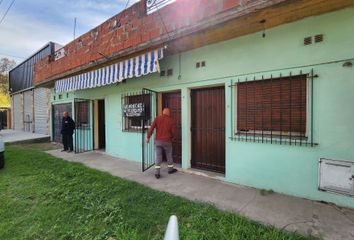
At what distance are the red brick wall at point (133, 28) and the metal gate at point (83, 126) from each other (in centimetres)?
169

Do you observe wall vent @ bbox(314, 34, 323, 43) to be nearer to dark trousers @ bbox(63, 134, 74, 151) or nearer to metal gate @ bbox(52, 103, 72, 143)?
dark trousers @ bbox(63, 134, 74, 151)

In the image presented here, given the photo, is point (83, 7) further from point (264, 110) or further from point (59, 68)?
point (264, 110)

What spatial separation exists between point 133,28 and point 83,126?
578cm

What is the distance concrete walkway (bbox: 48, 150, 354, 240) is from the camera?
123 inches

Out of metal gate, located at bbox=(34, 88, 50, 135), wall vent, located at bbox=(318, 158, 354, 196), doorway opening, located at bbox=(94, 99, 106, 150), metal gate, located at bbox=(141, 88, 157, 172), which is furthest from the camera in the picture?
metal gate, located at bbox=(34, 88, 50, 135)

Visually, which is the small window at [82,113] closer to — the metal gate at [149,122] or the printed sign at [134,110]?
the printed sign at [134,110]

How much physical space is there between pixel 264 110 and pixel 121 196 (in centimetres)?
349

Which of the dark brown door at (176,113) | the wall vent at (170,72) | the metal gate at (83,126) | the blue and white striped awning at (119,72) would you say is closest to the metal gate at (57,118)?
the metal gate at (83,126)

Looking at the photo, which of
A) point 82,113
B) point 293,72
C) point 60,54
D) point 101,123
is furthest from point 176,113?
point 60,54

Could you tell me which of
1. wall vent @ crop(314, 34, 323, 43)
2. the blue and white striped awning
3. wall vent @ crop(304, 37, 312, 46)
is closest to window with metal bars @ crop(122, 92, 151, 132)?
the blue and white striped awning

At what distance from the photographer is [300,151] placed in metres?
4.14

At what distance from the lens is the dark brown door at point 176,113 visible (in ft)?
21.6

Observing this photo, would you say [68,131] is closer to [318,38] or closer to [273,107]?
[273,107]

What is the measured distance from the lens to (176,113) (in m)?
6.66
